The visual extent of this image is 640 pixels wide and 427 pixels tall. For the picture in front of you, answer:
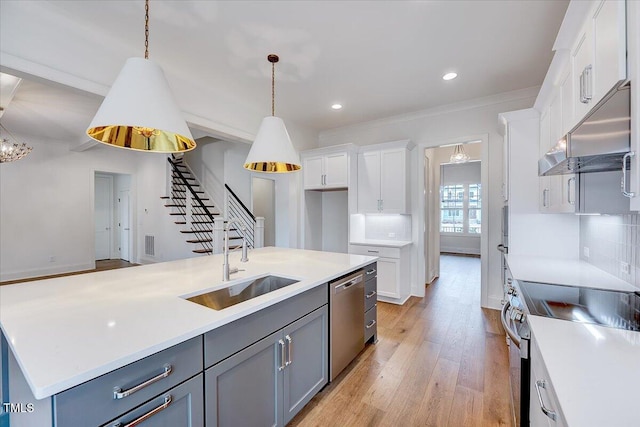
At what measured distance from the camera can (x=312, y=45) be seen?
254cm

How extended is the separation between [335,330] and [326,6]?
2.47m

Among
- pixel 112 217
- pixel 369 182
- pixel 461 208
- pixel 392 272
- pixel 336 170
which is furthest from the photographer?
pixel 461 208

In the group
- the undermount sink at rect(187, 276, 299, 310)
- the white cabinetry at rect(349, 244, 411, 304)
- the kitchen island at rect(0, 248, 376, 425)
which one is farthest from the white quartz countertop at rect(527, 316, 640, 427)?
the white cabinetry at rect(349, 244, 411, 304)

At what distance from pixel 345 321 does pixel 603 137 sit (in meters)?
1.90

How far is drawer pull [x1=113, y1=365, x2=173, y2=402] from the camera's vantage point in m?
0.88

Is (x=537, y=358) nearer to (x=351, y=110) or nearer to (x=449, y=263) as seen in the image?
(x=351, y=110)

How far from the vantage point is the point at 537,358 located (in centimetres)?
110

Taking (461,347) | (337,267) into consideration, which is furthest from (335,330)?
(461,347)

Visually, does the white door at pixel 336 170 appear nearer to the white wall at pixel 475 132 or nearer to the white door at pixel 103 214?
the white wall at pixel 475 132

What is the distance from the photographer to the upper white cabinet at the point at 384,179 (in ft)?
13.3

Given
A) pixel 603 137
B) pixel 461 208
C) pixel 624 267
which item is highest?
pixel 603 137

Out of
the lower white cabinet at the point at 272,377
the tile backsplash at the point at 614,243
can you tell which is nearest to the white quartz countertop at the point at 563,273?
the tile backsplash at the point at 614,243

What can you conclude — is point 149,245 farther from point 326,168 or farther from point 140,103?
point 140,103

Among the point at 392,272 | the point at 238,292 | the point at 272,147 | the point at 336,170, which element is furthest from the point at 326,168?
the point at 238,292
